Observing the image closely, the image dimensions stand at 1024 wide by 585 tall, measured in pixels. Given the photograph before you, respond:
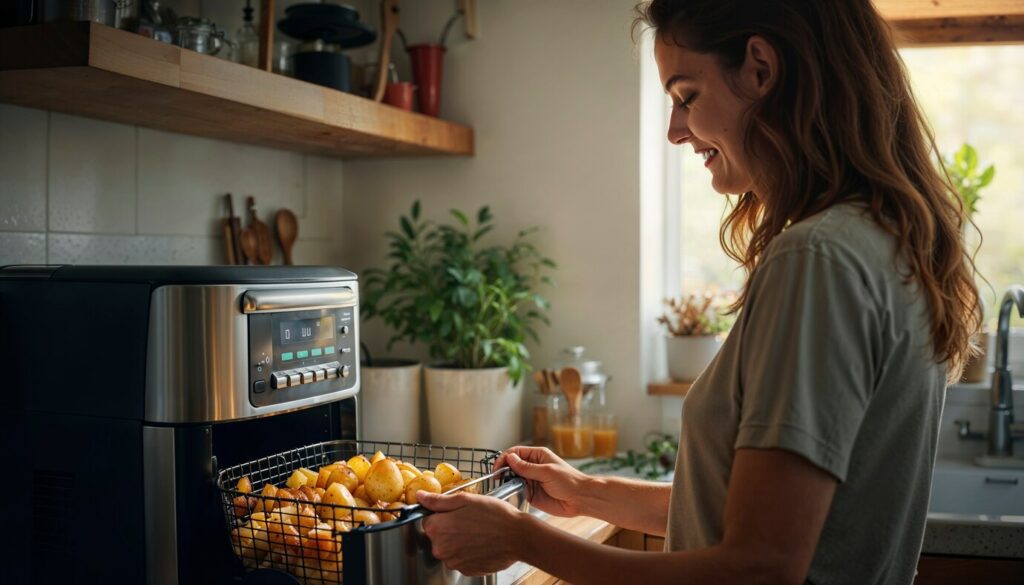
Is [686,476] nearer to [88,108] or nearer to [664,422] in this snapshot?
[88,108]

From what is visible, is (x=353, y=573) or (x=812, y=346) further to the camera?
(x=353, y=573)

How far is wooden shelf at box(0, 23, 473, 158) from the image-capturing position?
1243mm

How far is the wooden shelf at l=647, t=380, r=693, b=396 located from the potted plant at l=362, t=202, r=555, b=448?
30cm

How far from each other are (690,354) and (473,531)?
1354 mm

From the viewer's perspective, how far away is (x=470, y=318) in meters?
2.12

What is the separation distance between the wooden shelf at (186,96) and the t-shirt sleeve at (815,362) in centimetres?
94

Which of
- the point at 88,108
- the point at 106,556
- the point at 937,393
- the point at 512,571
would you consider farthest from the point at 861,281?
the point at 88,108

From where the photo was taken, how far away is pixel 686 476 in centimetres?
95

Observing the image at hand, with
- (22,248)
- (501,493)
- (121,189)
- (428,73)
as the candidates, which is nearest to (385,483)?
(501,493)

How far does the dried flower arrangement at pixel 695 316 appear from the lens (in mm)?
2268

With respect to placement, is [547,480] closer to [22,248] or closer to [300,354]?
[300,354]

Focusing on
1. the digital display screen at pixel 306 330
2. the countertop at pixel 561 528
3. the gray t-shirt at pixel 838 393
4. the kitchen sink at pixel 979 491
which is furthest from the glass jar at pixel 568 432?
the gray t-shirt at pixel 838 393

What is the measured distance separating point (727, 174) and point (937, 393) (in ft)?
1.00

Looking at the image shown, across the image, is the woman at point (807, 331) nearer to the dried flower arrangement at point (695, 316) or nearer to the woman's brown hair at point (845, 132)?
the woman's brown hair at point (845, 132)
